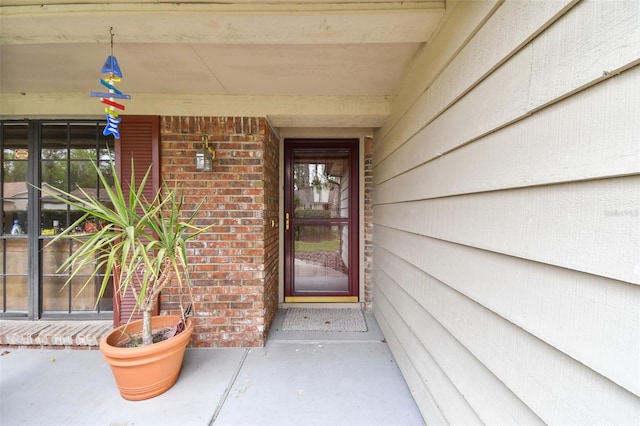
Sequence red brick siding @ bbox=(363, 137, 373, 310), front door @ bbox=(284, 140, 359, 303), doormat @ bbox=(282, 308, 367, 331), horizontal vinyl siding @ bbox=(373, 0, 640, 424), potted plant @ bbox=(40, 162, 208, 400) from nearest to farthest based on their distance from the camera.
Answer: horizontal vinyl siding @ bbox=(373, 0, 640, 424) → potted plant @ bbox=(40, 162, 208, 400) → doormat @ bbox=(282, 308, 367, 331) → red brick siding @ bbox=(363, 137, 373, 310) → front door @ bbox=(284, 140, 359, 303)

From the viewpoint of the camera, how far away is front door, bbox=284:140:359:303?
11.0 feet

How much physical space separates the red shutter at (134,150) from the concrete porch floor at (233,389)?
1.43 ft

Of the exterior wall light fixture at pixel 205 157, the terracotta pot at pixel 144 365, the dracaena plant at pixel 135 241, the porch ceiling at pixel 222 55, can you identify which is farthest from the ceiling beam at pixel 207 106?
the terracotta pot at pixel 144 365

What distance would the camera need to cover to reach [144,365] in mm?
1681

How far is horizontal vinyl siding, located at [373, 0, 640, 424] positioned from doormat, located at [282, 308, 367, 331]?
1.32m

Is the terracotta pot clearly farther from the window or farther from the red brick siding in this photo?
the red brick siding

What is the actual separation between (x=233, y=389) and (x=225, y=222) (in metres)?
1.34

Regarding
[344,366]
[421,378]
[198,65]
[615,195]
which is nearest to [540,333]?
[615,195]

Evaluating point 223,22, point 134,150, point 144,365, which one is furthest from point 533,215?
point 134,150

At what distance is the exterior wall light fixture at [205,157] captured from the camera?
89.2 inches

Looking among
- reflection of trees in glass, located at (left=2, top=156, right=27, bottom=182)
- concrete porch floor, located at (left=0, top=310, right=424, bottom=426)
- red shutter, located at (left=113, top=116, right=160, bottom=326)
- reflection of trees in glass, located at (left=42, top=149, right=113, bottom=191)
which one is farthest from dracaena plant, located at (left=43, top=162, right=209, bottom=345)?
reflection of trees in glass, located at (left=2, top=156, right=27, bottom=182)

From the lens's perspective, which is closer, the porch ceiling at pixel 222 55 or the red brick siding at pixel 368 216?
the porch ceiling at pixel 222 55

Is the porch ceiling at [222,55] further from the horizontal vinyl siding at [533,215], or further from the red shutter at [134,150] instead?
the horizontal vinyl siding at [533,215]

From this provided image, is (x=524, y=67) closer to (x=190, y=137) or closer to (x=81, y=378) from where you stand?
(x=190, y=137)
